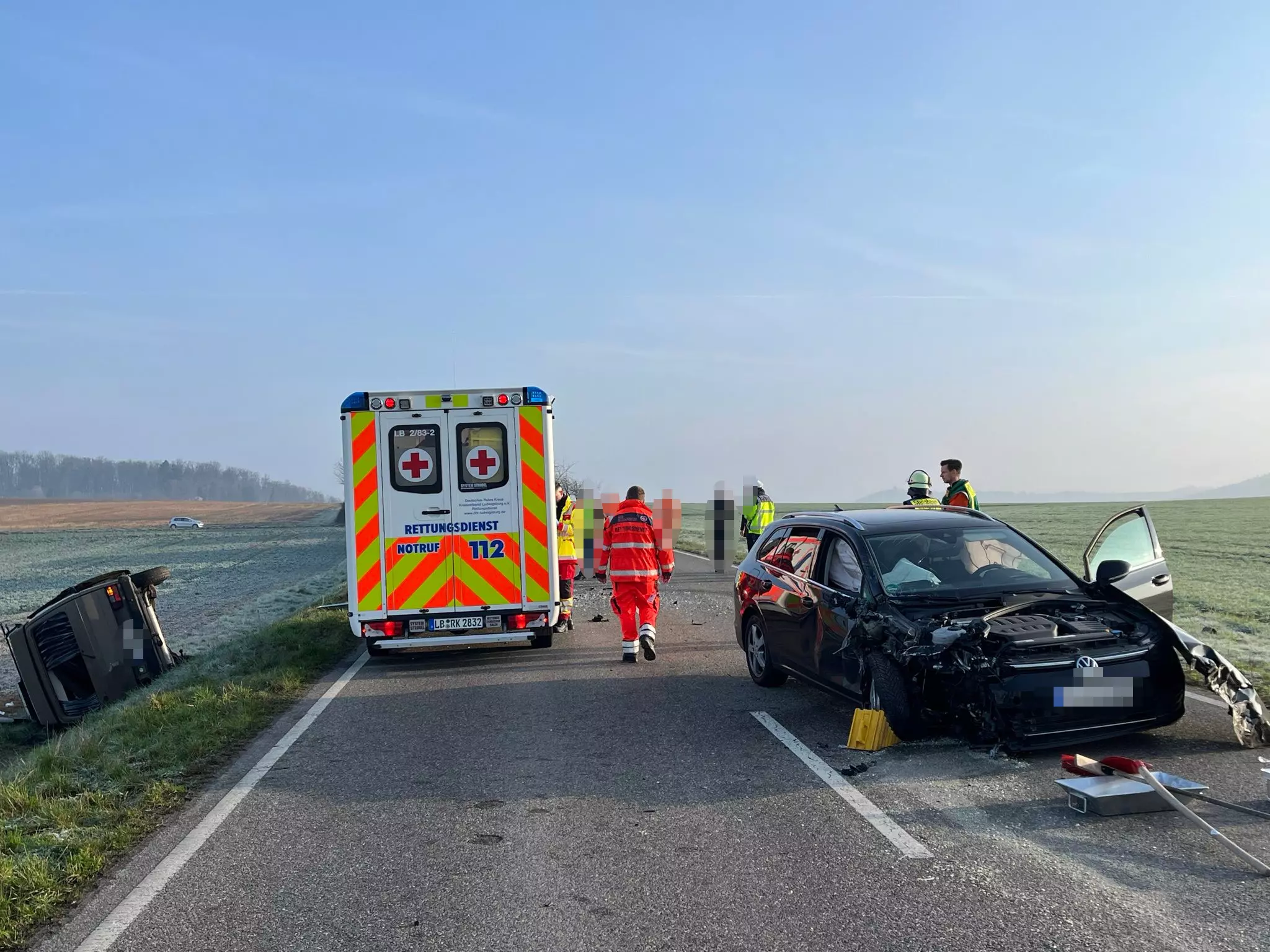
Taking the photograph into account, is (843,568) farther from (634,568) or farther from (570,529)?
(570,529)

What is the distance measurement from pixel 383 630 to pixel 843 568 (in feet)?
17.4

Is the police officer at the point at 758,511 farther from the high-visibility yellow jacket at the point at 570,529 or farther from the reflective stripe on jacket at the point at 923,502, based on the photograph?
the reflective stripe on jacket at the point at 923,502

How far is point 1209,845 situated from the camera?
15.1 ft

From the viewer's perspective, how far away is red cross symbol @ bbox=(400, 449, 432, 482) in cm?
1099

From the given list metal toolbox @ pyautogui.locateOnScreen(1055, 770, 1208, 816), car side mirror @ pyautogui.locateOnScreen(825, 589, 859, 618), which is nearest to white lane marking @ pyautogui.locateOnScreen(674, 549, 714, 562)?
car side mirror @ pyautogui.locateOnScreen(825, 589, 859, 618)

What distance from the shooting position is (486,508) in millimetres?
11086

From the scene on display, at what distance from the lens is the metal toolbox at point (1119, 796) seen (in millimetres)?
5059

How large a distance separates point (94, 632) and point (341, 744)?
16.9 ft

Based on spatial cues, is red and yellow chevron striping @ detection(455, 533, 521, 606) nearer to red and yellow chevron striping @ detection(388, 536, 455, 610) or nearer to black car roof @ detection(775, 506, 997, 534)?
red and yellow chevron striping @ detection(388, 536, 455, 610)

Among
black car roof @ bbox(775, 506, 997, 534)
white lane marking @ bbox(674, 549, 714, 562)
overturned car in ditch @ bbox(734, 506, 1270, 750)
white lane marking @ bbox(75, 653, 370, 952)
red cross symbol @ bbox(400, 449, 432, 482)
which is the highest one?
red cross symbol @ bbox(400, 449, 432, 482)

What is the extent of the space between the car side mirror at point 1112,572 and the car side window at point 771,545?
271 centimetres

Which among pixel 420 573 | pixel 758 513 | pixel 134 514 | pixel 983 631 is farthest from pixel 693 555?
pixel 134 514

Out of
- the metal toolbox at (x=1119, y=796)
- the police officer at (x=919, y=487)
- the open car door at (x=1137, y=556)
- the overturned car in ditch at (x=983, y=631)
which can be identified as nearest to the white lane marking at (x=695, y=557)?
the police officer at (x=919, y=487)

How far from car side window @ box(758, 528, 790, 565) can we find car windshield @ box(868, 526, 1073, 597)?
5.01 ft
